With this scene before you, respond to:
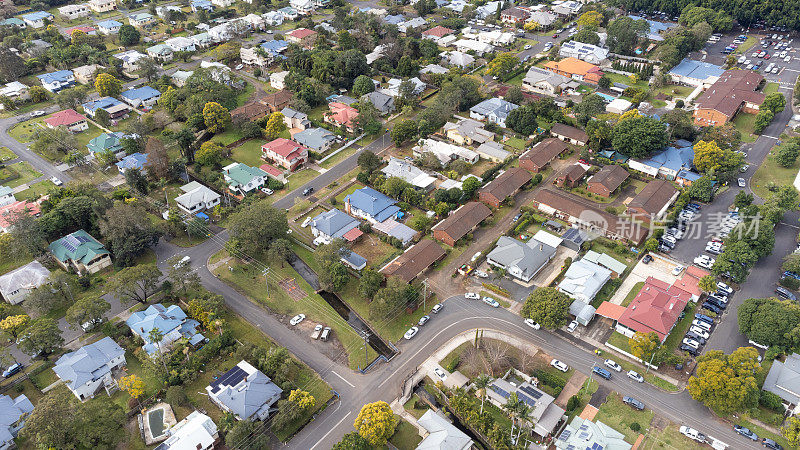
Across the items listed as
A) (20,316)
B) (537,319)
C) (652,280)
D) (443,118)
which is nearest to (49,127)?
(20,316)

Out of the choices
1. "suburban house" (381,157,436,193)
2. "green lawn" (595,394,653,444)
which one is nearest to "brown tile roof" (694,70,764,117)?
"suburban house" (381,157,436,193)

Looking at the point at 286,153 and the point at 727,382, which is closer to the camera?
the point at 727,382

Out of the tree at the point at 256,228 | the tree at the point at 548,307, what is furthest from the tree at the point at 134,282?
the tree at the point at 548,307

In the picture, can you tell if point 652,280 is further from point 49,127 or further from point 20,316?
point 49,127

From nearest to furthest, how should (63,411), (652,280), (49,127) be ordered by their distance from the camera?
(63,411), (652,280), (49,127)

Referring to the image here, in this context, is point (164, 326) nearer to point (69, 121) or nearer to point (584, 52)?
point (69, 121)

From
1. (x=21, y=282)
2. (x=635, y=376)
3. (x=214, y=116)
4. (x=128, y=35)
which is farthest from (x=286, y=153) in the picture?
(x=128, y=35)
